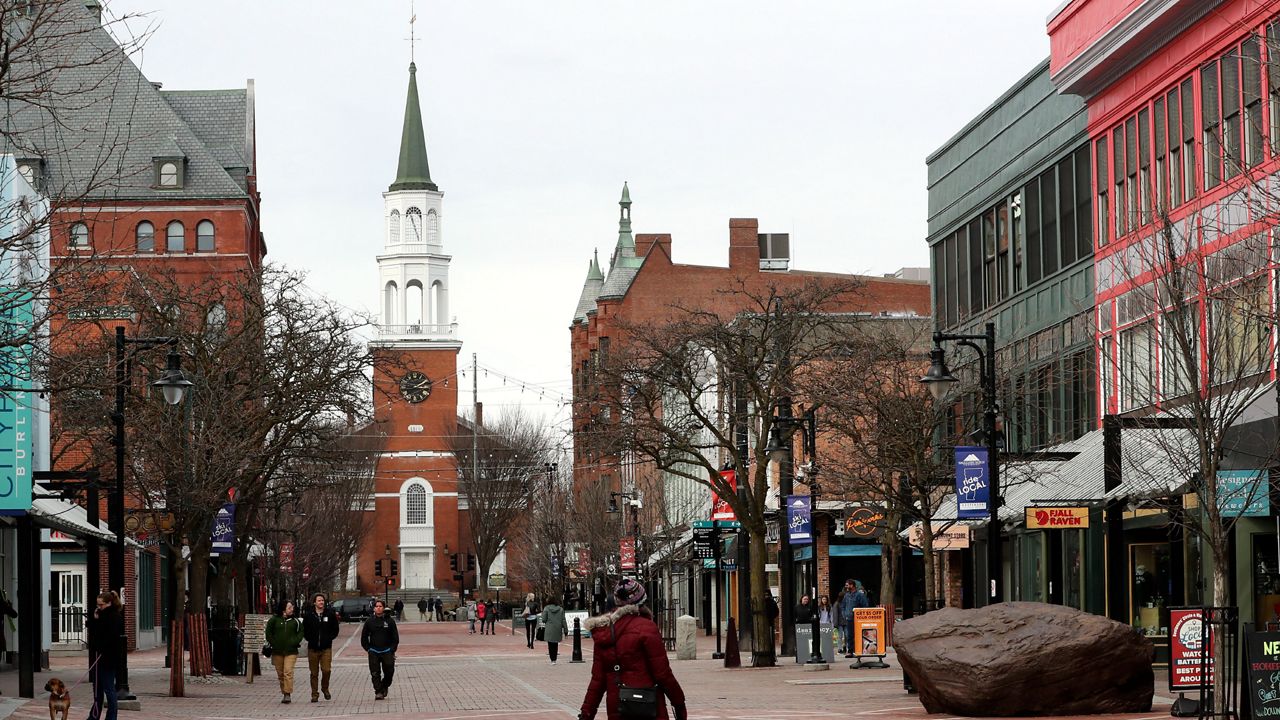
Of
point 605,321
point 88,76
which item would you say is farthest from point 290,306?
point 605,321

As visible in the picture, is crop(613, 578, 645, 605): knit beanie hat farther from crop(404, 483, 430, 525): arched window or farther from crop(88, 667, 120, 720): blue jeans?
crop(404, 483, 430, 525): arched window

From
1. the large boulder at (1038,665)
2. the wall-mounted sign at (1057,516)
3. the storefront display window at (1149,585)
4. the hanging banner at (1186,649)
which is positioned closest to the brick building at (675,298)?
the storefront display window at (1149,585)

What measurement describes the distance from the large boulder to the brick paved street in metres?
A: 0.49

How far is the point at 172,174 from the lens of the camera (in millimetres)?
88875

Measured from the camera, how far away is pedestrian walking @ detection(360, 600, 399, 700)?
2983 centimetres

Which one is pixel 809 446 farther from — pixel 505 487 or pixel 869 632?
pixel 505 487

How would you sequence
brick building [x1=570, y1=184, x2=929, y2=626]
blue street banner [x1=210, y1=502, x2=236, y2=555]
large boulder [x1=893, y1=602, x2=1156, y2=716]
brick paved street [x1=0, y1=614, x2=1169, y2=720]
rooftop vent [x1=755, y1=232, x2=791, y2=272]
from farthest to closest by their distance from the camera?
1. rooftop vent [x1=755, y1=232, x2=791, y2=272]
2. brick building [x1=570, y1=184, x2=929, y2=626]
3. blue street banner [x1=210, y1=502, x2=236, y2=555]
4. brick paved street [x1=0, y1=614, x2=1169, y2=720]
5. large boulder [x1=893, y1=602, x2=1156, y2=716]

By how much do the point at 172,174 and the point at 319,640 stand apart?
62018 millimetres

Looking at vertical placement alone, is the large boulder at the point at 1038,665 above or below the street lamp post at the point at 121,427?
below

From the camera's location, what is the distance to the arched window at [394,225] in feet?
456

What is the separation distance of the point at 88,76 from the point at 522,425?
40.7 metres

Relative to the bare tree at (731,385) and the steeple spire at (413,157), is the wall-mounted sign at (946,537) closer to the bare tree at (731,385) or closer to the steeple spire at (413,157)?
the bare tree at (731,385)

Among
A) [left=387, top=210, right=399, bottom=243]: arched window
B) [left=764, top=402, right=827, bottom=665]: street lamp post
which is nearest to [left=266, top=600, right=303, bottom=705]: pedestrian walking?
[left=764, top=402, right=827, bottom=665]: street lamp post

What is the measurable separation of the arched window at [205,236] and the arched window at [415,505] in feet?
157
